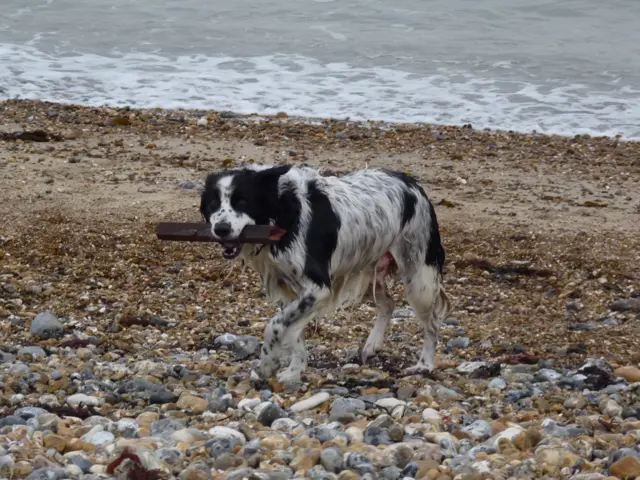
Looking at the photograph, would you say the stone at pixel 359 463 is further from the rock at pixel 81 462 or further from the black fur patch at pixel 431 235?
the black fur patch at pixel 431 235

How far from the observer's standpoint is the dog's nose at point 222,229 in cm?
620

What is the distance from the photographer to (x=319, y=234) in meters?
6.57

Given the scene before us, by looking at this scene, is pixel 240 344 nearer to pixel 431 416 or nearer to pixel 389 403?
pixel 389 403

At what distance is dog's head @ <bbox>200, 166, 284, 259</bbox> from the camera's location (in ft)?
20.6

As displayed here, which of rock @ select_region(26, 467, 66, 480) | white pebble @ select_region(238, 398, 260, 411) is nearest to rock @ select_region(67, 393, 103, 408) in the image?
white pebble @ select_region(238, 398, 260, 411)

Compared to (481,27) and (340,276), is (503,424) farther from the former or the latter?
(481,27)

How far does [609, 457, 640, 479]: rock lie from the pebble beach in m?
0.01

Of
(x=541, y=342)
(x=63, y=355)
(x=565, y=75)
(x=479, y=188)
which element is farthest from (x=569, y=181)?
(x=565, y=75)

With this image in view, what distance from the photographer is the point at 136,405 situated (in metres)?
6.11

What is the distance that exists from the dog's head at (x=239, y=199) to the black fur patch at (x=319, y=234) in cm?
25

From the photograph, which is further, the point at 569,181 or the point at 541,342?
the point at 569,181

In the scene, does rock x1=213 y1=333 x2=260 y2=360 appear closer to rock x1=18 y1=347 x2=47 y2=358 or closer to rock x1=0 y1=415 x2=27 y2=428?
rock x1=18 y1=347 x2=47 y2=358

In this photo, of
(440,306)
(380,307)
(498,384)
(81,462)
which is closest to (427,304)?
(440,306)

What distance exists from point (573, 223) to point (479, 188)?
134cm
